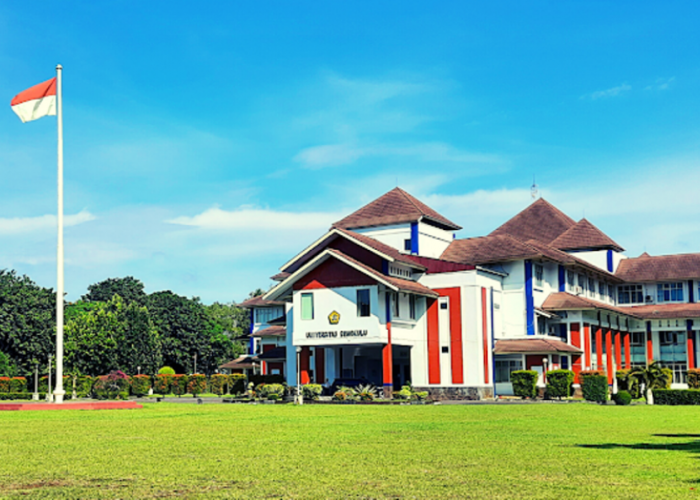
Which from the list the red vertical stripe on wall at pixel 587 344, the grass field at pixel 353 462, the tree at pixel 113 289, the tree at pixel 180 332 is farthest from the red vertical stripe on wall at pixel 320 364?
the tree at pixel 113 289

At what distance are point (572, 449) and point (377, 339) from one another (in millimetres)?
31560

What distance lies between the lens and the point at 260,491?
9.00 meters

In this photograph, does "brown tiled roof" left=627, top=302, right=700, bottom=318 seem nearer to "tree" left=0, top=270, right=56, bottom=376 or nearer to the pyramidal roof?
the pyramidal roof

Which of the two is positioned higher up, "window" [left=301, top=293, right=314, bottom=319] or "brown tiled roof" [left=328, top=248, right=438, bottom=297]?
"brown tiled roof" [left=328, top=248, right=438, bottom=297]

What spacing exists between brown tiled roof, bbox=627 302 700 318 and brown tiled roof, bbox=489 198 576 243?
8744mm

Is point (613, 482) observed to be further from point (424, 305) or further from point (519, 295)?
point (519, 295)

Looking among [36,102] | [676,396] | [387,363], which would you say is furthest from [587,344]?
[36,102]

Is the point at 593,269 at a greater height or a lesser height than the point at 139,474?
greater

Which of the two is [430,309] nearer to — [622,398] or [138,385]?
[622,398]

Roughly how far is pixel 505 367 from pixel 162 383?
88.1ft

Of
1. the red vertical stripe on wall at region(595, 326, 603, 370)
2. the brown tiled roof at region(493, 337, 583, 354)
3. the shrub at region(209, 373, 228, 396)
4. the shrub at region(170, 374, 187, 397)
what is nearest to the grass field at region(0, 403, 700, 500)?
the brown tiled roof at region(493, 337, 583, 354)

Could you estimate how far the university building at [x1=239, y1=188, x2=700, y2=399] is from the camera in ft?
152

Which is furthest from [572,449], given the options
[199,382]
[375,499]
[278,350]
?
[199,382]

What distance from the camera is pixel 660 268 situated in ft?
222
